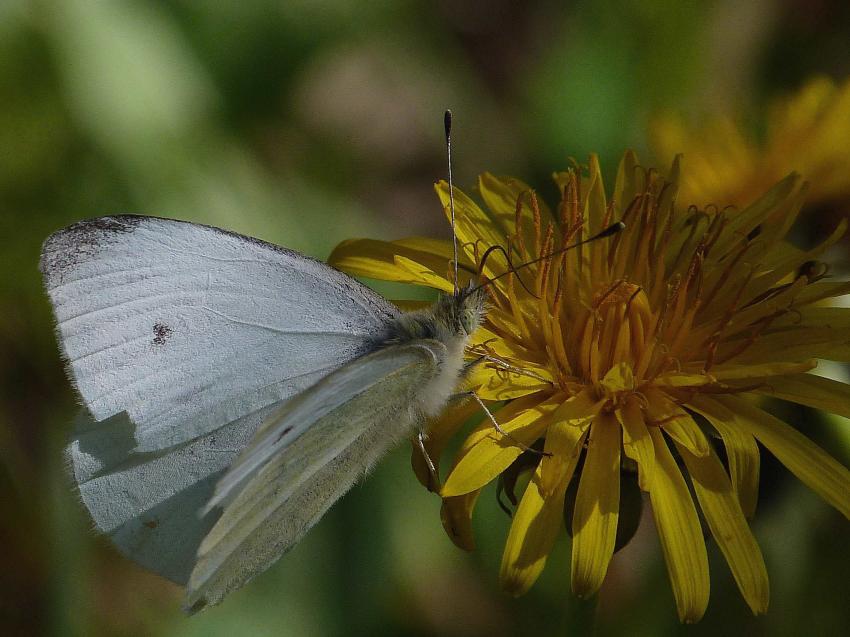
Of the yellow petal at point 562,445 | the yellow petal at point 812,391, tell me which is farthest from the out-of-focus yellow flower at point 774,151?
the yellow petal at point 562,445

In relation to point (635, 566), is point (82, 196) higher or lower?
higher

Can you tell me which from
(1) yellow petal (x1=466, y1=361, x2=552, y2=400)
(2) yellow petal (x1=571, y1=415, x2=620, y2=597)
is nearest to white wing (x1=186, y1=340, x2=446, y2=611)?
(1) yellow petal (x1=466, y1=361, x2=552, y2=400)

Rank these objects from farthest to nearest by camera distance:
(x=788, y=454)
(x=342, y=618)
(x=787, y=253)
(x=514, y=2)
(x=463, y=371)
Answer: (x=514, y=2)
(x=342, y=618)
(x=787, y=253)
(x=463, y=371)
(x=788, y=454)

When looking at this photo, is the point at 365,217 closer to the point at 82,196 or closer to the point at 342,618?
the point at 82,196

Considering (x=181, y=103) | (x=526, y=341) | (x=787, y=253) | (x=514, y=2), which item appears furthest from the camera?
(x=514, y=2)

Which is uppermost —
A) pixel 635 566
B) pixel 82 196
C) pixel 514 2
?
pixel 514 2

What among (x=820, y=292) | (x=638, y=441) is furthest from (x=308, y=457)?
(x=820, y=292)

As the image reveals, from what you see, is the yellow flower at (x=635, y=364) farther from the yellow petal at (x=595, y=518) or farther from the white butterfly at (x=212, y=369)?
the white butterfly at (x=212, y=369)

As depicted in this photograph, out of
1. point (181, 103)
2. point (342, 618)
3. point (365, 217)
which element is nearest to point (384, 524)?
point (342, 618)
